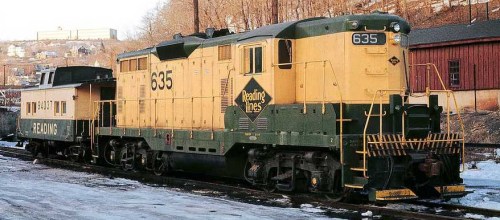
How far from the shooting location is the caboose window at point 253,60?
12055 millimetres

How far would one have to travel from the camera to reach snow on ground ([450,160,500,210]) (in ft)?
35.7

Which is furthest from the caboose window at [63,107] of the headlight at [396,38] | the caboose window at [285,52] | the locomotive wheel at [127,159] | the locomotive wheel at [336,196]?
the headlight at [396,38]

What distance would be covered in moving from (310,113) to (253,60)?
2.05 metres

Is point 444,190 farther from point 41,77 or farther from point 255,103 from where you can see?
point 41,77

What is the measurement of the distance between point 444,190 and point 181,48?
7389mm

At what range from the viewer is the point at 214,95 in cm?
1388

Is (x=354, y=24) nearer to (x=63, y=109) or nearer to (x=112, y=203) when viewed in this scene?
(x=112, y=203)

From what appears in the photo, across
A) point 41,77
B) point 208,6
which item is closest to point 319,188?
point 41,77

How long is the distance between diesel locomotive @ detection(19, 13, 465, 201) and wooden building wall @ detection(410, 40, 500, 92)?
60.0 feet

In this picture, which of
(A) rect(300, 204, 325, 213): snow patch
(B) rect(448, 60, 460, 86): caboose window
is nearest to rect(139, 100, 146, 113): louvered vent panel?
(A) rect(300, 204, 325, 213): snow patch

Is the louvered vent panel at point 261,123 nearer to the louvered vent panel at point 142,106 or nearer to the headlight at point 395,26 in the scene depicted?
the headlight at point 395,26

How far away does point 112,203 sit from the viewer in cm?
1076

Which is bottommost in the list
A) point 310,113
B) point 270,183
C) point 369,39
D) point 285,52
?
point 270,183

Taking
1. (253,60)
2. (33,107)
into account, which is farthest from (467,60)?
(253,60)
